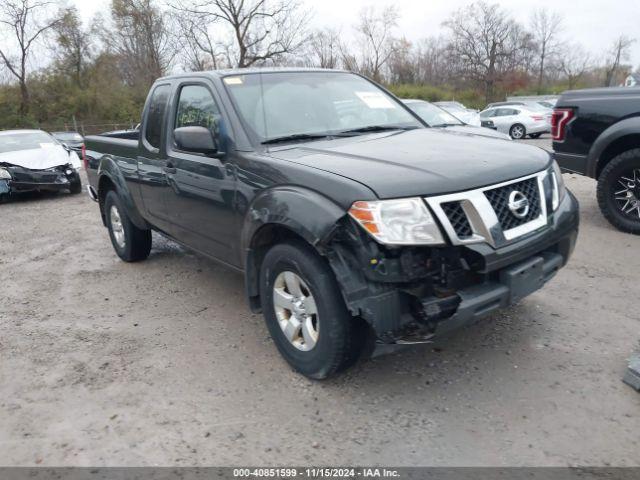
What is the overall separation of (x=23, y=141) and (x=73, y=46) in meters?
34.8

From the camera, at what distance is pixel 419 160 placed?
3066mm

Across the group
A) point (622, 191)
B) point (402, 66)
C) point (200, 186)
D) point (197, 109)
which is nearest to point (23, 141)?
point (197, 109)

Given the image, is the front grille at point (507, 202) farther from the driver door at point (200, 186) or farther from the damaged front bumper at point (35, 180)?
the damaged front bumper at point (35, 180)

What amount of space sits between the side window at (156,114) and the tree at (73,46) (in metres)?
41.2

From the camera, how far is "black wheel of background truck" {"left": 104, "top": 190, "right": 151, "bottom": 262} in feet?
18.9

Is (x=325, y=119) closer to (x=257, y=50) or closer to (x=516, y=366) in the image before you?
(x=516, y=366)

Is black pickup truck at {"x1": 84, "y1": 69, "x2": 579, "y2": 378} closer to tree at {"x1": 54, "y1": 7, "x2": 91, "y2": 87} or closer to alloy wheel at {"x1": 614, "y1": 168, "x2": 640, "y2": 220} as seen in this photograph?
alloy wheel at {"x1": 614, "y1": 168, "x2": 640, "y2": 220}

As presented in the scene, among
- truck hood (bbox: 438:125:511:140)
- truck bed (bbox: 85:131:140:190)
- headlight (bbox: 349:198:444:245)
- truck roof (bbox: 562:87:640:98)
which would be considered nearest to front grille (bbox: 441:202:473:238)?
headlight (bbox: 349:198:444:245)

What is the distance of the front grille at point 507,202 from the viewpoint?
2.90m

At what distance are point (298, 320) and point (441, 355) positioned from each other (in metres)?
1.01

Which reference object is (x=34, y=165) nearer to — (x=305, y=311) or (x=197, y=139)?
(x=197, y=139)

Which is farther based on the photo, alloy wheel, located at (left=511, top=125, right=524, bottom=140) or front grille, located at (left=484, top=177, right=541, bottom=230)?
alloy wheel, located at (left=511, top=125, right=524, bottom=140)

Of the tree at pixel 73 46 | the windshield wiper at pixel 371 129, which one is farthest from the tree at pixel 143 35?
the windshield wiper at pixel 371 129

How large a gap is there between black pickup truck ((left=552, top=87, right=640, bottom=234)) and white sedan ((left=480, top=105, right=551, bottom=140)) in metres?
15.2
